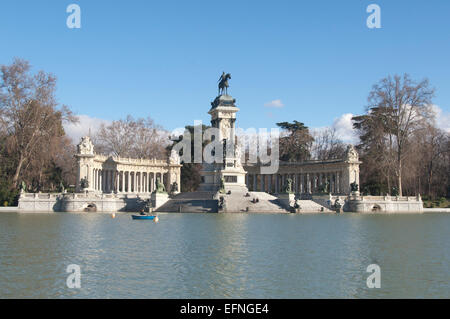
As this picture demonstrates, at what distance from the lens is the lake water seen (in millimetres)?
16922

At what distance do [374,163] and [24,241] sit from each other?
210ft

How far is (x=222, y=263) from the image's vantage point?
21.9m

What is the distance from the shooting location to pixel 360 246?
90.3ft

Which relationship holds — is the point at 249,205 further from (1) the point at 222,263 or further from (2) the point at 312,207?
(1) the point at 222,263

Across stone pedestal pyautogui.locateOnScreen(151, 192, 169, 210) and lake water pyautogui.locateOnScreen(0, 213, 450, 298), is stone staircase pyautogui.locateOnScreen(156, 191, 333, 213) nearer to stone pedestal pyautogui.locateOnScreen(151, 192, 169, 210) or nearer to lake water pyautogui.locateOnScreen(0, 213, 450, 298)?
stone pedestal pyautogui.locateOnScreen(151, 192, 169, 210)

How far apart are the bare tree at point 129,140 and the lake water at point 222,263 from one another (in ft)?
199

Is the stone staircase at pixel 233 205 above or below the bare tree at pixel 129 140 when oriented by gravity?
below

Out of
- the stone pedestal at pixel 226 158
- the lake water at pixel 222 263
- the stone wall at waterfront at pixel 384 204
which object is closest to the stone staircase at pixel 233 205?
the stone wall at waterfront at pixel 384 204

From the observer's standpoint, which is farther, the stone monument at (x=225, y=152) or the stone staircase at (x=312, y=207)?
the stone monument at (x=225, y=152)

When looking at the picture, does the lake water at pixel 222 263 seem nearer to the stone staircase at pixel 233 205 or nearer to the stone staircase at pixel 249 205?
the stone staircase at pixel 249 205

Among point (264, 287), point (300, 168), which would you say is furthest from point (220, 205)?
point (264, 287)

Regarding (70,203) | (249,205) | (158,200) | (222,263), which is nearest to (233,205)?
(249,205)

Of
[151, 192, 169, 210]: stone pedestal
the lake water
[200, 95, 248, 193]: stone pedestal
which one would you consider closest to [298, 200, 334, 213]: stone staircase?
[200, 95, 248, 193]: stone pedestal

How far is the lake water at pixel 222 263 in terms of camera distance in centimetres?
1692
